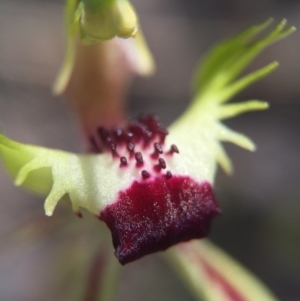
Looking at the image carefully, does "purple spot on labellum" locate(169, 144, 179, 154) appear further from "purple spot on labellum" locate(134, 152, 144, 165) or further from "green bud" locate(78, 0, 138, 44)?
"green bud" locate(78, 0, 138, 44)

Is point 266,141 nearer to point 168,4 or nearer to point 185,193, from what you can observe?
point 168,4

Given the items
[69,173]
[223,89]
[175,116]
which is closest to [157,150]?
[69,173]

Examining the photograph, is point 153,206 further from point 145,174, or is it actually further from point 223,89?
point 223,89

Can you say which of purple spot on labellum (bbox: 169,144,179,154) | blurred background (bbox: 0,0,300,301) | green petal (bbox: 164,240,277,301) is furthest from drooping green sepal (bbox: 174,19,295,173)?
blurred background (bbox: 0,0,300,301)

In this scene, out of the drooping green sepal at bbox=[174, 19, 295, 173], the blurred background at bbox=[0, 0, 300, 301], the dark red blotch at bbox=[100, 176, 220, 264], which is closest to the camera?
the dark red blotch at bbox=[100, 176, 220, 264]

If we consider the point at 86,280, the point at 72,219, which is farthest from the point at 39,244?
the point at 86,280

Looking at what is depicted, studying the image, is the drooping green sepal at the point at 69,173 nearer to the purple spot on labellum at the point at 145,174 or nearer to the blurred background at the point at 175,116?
the purple spot on labellum at the point at 145,174

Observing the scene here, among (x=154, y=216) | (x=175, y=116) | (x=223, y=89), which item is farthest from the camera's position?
(x=175, y=116)
